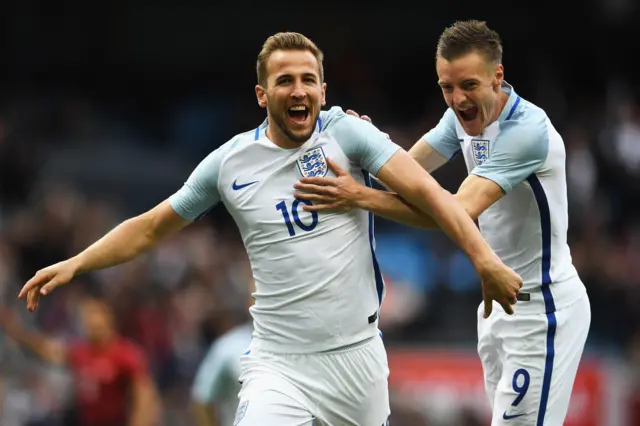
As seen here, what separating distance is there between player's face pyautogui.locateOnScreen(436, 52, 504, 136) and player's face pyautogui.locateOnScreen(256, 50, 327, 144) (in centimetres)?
65

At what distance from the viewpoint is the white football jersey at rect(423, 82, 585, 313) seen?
652 centimetres

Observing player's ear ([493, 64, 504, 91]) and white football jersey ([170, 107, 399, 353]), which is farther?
player's ear ([493, 64, 504, 91])

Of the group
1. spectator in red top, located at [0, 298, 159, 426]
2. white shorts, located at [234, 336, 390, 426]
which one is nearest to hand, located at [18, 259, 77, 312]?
white shorts, located at [234, 336, 390, 426]

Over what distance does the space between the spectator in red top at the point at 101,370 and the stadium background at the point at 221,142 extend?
43 centimetres

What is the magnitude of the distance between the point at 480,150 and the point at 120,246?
194 centimetres

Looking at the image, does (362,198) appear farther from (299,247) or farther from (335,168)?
(299,247)

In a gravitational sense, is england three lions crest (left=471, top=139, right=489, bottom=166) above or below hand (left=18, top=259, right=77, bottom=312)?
above

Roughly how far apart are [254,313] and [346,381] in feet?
2.01

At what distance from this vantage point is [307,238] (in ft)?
21.1

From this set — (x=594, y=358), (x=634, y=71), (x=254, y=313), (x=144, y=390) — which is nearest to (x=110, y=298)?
(x=144, y=390)

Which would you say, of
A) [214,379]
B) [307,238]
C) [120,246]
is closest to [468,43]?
[307,238]

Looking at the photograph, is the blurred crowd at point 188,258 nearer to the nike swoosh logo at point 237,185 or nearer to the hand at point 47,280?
the hand at point 47,280

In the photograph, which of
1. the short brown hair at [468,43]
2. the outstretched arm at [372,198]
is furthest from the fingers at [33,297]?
the short brown hair at [468,43]

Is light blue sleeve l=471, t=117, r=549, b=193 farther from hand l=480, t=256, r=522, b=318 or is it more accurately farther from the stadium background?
the stadium background
